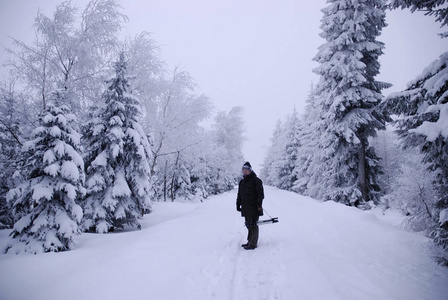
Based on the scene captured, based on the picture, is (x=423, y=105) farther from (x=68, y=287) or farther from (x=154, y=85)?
(x=154, y=85)

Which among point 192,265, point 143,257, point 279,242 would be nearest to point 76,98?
point 143,257

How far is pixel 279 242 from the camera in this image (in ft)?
21.8

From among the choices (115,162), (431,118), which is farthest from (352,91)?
A: (115,162)

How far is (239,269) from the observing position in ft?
16.0

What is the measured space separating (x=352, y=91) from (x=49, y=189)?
592 inches

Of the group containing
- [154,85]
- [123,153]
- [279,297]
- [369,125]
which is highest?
[154,85]

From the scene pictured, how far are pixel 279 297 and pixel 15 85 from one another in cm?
1519

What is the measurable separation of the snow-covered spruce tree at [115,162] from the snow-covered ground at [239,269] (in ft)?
9.20

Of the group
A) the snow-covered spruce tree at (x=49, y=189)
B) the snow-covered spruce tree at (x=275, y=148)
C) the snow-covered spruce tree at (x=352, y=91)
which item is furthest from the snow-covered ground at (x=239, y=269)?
the snow-covered spruce tree at (x=275, y=148)

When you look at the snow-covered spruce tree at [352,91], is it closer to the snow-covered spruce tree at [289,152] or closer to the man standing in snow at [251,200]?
the man standing in snow at [251,200]

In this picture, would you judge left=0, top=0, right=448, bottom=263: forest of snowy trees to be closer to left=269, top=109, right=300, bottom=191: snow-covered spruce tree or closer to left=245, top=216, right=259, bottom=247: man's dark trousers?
left=245, top=216, right=259, bottom=247: man's dark trousers

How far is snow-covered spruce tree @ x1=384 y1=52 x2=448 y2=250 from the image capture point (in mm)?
3732

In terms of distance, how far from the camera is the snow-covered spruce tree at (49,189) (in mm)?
6820

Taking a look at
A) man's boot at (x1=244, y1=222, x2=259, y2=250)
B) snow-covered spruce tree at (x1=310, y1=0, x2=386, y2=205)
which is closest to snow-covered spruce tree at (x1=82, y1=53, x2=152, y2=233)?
man's boot at (x1=244, y1=222, x2=259, y2=250)
